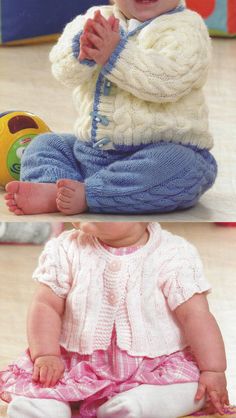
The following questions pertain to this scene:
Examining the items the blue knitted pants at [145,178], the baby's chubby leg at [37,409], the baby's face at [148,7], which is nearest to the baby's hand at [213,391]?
the baby's chubby leg at [37,409]

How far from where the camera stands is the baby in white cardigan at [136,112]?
5.87 ft

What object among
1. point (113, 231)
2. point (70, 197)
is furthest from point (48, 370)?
point (70, 197)

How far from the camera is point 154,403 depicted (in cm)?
116

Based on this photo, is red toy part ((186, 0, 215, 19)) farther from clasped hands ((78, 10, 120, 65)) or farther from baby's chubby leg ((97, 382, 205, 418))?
baby's chubby leg ((97, 382, 205, 418))

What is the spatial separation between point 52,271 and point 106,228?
0.08 meters

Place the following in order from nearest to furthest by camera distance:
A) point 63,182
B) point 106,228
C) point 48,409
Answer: point 48,409, point 106,228, point 63,182

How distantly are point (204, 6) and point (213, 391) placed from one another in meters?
2.52

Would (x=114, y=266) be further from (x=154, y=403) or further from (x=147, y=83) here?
(x=147, y=83)

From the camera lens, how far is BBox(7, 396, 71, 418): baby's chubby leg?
1.14 metres

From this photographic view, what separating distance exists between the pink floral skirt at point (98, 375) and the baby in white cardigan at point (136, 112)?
0.62 m

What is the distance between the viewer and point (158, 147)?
5.98 ft

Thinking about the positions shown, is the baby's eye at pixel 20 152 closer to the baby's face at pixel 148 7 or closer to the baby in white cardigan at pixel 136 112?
the baby in white cardigan at pixel 136 112

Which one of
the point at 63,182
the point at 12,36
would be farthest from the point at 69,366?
the point at 12,36

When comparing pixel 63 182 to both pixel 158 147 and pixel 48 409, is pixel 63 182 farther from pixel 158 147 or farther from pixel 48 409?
pixel 48 409
